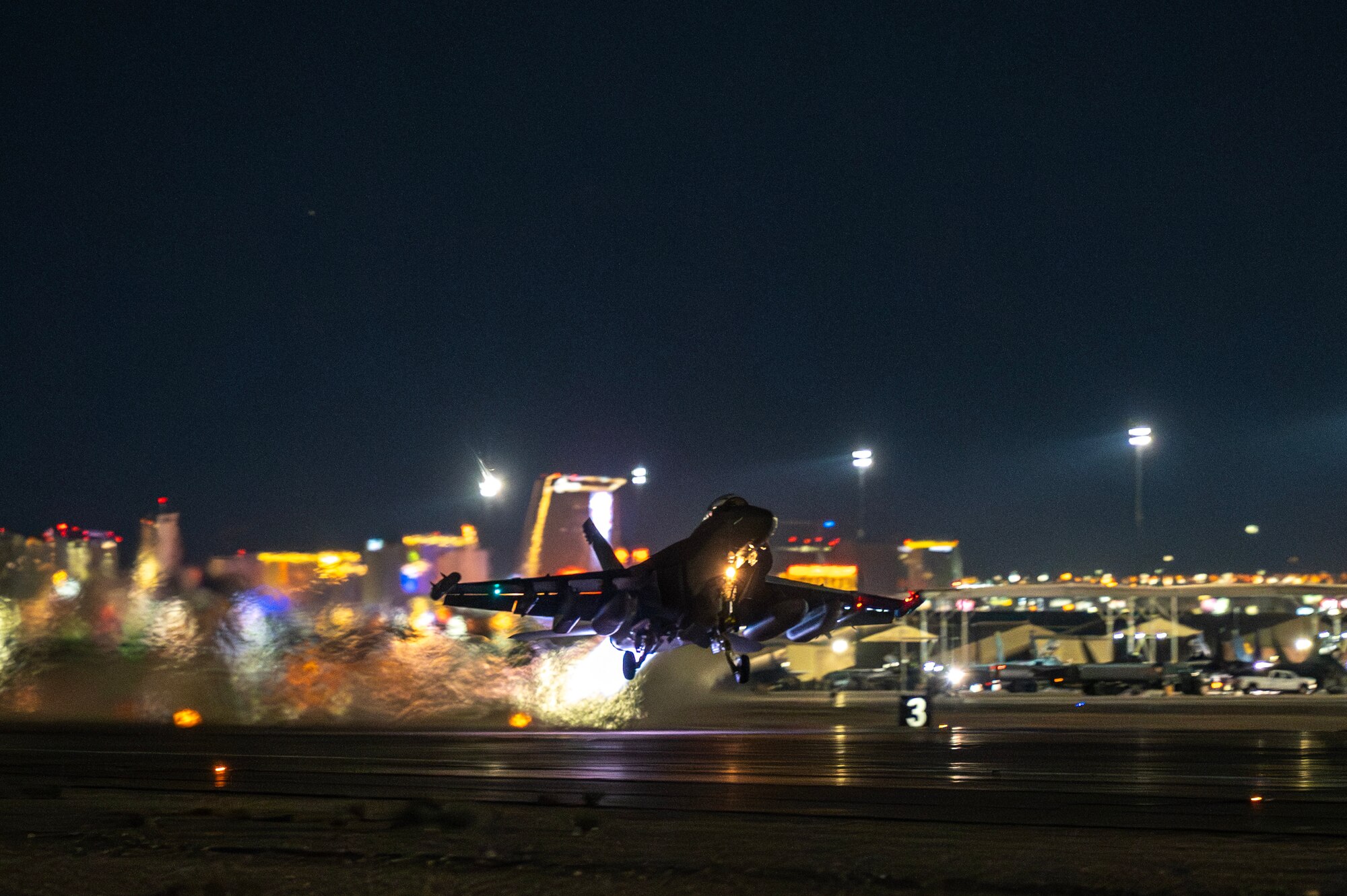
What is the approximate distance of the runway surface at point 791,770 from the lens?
59.8 feet

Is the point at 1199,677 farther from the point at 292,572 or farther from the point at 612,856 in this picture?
the point at 612,856

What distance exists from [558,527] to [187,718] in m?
18.3

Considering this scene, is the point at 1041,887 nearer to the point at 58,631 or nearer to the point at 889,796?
the point at 889,796

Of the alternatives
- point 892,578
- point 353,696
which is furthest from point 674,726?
point 892,578

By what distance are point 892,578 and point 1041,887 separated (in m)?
87.3

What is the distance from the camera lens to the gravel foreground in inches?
502

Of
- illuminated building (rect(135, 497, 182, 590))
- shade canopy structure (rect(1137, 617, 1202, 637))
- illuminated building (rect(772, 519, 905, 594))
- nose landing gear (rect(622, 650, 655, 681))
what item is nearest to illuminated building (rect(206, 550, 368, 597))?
illuminated building (rect(135, 497, 182, 590))

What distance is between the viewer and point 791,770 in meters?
24.0

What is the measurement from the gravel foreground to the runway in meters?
1.32

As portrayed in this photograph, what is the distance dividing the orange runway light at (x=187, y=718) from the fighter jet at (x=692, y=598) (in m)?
16.7

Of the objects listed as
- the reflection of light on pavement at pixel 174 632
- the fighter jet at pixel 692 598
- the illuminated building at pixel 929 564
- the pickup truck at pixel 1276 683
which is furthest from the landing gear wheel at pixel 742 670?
the illuminated building at pixel 929 564

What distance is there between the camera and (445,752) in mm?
29562

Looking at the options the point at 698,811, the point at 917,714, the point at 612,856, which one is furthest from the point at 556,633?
the point at 917,714

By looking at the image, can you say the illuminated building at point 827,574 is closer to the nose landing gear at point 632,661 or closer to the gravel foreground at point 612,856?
the nose landing gear at point 632,661
